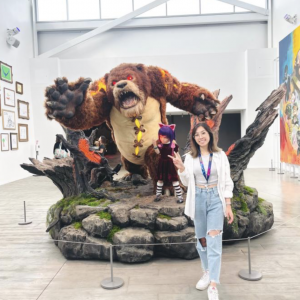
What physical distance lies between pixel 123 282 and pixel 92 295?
26 centimetres

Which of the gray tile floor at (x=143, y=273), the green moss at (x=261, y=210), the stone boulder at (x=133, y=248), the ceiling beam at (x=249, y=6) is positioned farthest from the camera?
the ceiling beam at (x=249, y=6)

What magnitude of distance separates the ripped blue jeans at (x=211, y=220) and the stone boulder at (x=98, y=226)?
105 cm

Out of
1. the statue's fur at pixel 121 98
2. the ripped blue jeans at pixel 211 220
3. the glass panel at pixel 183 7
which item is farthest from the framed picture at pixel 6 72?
the ripped blue jeans at pixel 211 220

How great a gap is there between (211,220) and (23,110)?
8516 mm

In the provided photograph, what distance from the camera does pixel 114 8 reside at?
404 inches

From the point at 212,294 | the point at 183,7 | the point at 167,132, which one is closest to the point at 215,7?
the point at 183,7

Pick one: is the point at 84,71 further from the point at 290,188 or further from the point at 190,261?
the point at 190,261

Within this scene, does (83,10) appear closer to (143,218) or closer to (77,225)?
(77,225)

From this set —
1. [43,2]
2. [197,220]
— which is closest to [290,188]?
[197,220]

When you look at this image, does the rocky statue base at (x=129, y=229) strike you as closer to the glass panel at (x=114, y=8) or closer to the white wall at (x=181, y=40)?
the white wall at (x=181, y=40)

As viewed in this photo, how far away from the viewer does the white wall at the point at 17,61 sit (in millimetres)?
8234

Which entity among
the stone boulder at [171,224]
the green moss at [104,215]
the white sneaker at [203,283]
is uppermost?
the green moss at [104,215]

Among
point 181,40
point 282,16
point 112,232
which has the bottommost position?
point 112,232

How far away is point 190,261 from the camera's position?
2.71m
